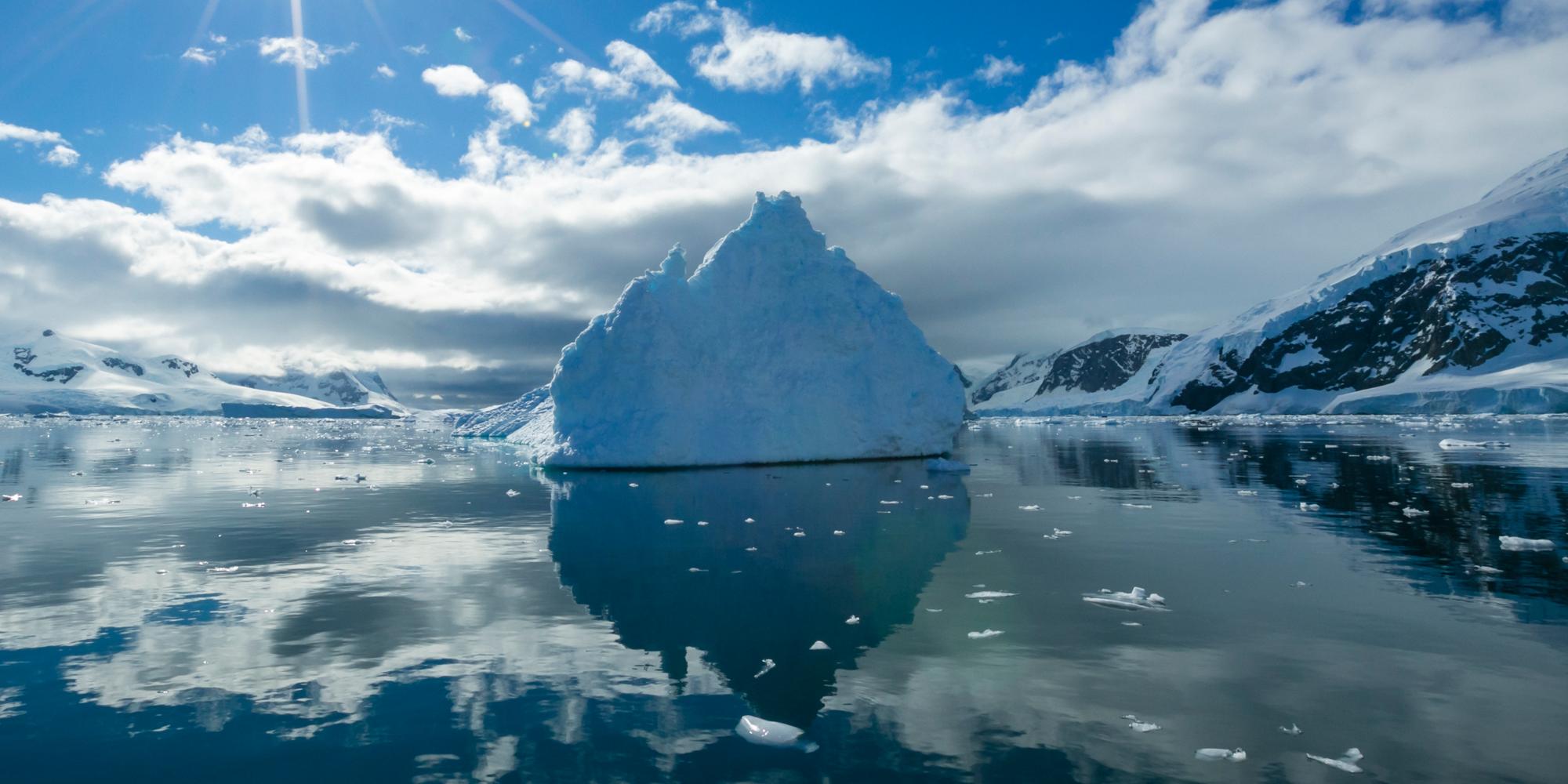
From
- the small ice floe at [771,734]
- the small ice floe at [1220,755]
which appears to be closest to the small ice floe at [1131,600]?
the small ice floe at [1220,755]

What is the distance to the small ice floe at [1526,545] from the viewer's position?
420 inches

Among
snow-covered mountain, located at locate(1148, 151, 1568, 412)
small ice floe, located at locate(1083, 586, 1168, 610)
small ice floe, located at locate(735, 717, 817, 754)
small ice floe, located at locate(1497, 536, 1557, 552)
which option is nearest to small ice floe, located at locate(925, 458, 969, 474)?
small ice floe, located at locate(1497, 536, 1557, 552)

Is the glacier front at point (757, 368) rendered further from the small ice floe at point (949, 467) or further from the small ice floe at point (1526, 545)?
the small ice floe at point (1526, 545)

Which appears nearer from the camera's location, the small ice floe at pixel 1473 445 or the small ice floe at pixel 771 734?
the small ice floe at pixel 771 734

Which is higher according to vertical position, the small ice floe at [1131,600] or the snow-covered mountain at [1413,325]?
the snow-covered mountain at [1413,325]

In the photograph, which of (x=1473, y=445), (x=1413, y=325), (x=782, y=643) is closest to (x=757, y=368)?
(x=782, y=643)

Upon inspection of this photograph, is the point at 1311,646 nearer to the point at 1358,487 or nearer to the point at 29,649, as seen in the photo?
the point at 29,649

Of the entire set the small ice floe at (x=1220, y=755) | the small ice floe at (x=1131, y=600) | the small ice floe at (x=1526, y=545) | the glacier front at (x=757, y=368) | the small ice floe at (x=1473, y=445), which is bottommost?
the small ice floe at (x=1473, y=445)

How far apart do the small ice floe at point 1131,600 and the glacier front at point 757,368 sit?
18.7m

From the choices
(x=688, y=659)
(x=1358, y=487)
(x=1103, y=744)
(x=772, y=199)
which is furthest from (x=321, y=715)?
(x=772, y=199)

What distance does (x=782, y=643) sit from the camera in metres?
7.08

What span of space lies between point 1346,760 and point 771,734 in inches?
135

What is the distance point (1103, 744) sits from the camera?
193 inches

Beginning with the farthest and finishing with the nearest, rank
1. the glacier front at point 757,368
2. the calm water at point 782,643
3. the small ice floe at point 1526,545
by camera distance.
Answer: the glacier front at point 757,368, the small ice floe at point 1526,545, the calm water at point 782,643
